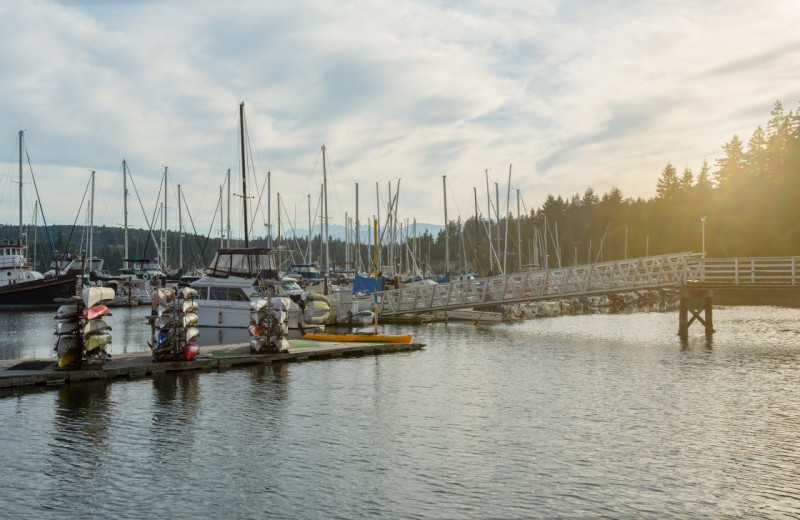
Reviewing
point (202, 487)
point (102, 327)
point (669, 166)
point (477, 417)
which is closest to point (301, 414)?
point (477, 417)

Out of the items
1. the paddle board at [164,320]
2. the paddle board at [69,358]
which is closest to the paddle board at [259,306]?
the paddle board at [164,320]

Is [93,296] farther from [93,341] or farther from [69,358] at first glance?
[69,358]

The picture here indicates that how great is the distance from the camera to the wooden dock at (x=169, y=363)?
25766mm

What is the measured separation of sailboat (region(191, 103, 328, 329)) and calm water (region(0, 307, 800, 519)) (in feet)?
53.7

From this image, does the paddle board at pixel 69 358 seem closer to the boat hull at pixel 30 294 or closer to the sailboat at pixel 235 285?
the sailboat at pixel 235 285

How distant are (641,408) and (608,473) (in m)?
7.94

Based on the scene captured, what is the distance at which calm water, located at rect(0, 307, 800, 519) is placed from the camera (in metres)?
14.8

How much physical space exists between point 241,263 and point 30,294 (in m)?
42.0

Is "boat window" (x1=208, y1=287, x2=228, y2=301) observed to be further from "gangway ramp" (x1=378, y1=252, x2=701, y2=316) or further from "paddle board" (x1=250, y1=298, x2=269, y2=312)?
"paddle board" (x1=250, y1=298, x2=269, y2=312)

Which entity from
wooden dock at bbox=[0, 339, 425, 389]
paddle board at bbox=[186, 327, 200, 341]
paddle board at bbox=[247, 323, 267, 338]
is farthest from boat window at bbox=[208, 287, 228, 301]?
paddle board at bbox=[186, 327, 200, 341]

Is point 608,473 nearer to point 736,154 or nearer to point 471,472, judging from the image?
point 471,472

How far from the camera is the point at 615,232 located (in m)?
147

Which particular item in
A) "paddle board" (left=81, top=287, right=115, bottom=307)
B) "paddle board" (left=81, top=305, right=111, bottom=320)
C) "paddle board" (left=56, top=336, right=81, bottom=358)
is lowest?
"paddle board" (left=56, top=336, right=81, bottom=358)

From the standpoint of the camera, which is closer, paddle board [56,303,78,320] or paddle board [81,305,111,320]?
paddle board [56,303,78,320]
